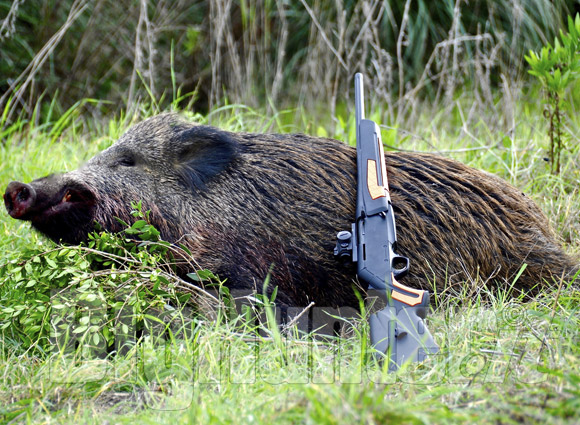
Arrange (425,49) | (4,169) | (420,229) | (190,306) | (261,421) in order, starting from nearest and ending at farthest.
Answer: (261,421)
(190,306)
(420,229)
(4,169)
(425,49)

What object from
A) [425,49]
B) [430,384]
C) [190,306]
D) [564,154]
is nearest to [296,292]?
[190,306]

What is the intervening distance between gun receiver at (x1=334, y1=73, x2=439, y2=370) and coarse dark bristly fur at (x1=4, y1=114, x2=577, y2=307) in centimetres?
15

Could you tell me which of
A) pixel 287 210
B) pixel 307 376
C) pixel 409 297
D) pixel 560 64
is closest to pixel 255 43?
pixel 560 64

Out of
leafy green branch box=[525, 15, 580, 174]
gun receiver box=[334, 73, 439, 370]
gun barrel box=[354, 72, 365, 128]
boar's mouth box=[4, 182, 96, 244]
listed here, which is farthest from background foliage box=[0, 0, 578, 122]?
boar's mouth box=[4, 182, 96, 244]

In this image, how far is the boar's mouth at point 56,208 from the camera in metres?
3.22

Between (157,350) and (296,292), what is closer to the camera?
(157,350)

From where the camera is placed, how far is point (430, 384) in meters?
2.38

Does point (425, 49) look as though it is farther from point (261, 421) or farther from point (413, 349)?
point (261, 421)

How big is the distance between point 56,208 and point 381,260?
1675mm

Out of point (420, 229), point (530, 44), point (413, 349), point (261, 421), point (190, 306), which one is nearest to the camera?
point (261, 421)

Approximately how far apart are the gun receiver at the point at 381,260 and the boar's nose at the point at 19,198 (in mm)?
1577

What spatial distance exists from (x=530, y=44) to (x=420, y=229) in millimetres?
4803

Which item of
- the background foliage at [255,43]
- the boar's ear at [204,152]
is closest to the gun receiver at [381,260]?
the boar's ear at [204,152]

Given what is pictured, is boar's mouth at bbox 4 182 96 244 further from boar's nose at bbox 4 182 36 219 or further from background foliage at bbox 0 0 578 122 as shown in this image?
background foliage at bbox 0 0 578 122
